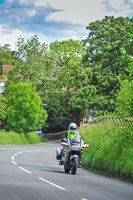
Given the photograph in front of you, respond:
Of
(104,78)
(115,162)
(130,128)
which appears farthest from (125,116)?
(104,78)

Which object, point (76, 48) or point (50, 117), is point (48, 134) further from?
point (76, 48)

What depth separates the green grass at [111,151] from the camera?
14594 millimetres

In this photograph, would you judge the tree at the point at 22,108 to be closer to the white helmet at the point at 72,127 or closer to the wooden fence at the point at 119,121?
the wooden fence at the point at 119,121

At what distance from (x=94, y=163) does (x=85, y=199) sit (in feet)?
32.1

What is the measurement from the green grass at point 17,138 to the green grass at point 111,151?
26.4 meters

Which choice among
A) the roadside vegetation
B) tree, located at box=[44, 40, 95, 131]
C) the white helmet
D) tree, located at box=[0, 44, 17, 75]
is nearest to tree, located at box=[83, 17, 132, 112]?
the roadside vegetation

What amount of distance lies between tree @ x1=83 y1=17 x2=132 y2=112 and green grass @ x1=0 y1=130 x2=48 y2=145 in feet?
30.8

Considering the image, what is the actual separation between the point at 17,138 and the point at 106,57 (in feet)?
→ 45.6

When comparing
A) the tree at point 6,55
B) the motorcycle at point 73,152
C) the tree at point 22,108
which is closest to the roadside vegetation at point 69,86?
the tree at point 22,108

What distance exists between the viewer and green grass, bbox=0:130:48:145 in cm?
4628

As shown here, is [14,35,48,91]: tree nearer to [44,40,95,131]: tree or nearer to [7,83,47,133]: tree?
[44,40,95,131]: tree

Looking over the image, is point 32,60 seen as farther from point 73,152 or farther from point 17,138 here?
point 73,152

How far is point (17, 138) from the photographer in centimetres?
4919

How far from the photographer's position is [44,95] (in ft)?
211
